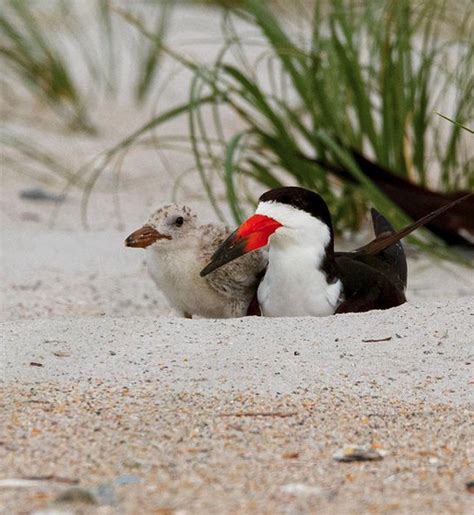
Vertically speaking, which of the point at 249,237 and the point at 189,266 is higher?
the point at 249,237

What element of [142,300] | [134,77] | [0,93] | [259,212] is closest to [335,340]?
[259,212]

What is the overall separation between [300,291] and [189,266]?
38 cm

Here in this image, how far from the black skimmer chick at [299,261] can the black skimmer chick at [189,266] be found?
123 mm

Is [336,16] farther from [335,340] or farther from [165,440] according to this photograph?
[165,440]

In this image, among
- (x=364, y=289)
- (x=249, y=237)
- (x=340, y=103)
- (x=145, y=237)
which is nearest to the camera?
(x=249, y=237)

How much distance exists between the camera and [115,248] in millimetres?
4965

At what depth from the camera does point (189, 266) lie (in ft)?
11.7

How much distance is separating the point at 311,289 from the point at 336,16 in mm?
1595

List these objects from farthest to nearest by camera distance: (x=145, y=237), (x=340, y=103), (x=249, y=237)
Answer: (x=340, y=103) < (x=145, y=237) < (x=249, y=237)

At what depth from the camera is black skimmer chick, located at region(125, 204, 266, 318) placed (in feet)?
11.7

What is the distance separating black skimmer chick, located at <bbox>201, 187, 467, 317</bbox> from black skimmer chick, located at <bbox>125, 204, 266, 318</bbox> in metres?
0.12

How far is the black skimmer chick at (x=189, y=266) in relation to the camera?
3.57m

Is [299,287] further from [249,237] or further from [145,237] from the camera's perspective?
[145,237]

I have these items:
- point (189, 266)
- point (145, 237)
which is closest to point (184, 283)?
point (189, 266)
